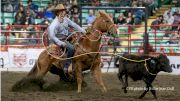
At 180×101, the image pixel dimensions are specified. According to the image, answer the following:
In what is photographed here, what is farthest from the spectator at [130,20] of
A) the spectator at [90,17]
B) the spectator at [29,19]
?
the spectator at [29,19]

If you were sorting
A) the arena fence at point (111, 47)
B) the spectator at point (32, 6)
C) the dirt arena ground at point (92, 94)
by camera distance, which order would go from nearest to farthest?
the dirt arena ground at point (92, 94) < the arena fence at point (111, 47) < the spectator at point (32, 6)

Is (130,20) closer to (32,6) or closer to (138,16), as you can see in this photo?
(138,16)

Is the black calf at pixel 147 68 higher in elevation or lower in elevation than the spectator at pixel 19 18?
higher

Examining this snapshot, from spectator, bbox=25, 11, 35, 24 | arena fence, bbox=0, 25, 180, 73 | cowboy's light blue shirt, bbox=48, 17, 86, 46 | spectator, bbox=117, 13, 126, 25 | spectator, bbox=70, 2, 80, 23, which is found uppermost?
cowboy's light blue shirt, bbox=48, 17, 86, 46

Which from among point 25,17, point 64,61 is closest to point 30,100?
point 64,61

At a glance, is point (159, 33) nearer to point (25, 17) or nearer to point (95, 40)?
point (25, 17)

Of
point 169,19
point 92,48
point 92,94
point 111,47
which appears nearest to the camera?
point 92,94

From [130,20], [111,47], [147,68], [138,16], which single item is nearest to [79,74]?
[147,68]

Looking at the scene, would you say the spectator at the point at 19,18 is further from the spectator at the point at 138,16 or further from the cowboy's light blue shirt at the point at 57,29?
the cowboy's light blue shirt at the point at 57,29

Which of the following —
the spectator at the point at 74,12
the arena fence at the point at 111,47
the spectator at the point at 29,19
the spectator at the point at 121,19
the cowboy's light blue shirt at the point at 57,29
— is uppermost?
the cowboy's light blue shirt at the point at 57,29

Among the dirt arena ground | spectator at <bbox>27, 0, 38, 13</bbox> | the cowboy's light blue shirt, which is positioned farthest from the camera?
spectator at <bbox>27, 0, 38, 13</bbox>

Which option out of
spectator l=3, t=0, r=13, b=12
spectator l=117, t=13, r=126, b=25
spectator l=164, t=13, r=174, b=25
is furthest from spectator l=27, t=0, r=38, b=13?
spectator l=164, t=13, r=174, b=25

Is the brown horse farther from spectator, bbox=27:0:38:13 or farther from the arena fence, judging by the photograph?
spectator, bbox=27:0:38:13

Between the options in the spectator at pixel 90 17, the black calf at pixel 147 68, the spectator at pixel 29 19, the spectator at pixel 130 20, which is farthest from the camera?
the spectator at pixel 29 19
